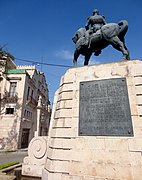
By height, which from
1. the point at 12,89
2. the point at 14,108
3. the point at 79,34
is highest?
the point at 12,89

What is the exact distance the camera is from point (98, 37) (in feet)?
22.2

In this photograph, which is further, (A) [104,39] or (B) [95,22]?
(B) [95,22]

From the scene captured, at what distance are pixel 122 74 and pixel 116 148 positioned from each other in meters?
2.86

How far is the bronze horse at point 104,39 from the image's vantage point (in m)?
6.42

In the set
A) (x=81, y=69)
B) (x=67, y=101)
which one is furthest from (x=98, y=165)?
(x=81, y=69)

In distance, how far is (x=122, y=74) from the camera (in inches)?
224

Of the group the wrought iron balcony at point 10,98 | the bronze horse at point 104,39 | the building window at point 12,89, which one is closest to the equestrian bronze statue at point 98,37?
the bronze horse at point 104,39

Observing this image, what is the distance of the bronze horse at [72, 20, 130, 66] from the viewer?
642 cm

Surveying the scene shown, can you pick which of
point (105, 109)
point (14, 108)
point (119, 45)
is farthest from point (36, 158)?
point (14, 108)

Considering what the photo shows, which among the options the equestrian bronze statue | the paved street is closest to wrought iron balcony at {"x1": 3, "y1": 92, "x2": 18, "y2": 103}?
the paved street

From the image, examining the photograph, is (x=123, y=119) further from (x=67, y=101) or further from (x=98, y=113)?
(x=67, y=101)

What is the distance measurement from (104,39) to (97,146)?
16.0 ft

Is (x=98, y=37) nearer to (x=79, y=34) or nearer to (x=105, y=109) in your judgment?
(x=79, y=34)

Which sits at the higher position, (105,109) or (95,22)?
(95,22)
